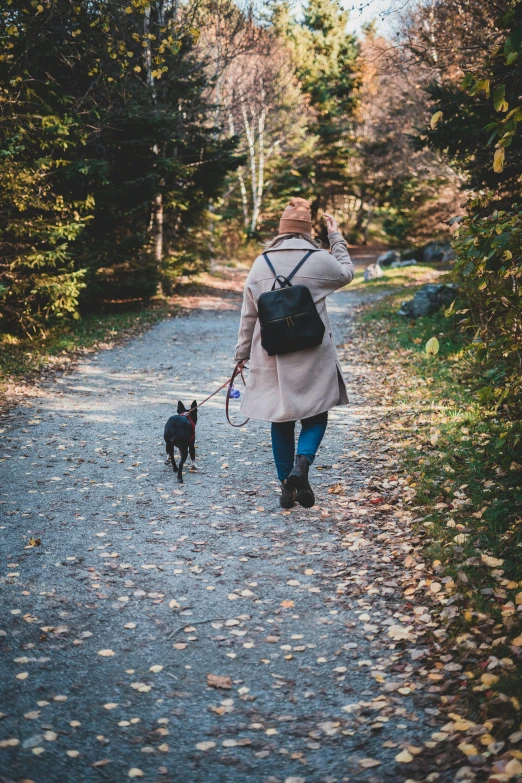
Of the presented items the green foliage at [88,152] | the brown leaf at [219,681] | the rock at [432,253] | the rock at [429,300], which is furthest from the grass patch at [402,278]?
the brown leaf at [219,681]

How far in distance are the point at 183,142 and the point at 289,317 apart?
586 inches

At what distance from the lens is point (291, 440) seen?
5355 mm

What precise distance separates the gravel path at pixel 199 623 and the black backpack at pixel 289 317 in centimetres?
152

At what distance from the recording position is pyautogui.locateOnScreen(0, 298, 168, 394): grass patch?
10844mm

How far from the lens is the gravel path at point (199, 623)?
2852 mm

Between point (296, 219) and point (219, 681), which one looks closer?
point (219, 681)

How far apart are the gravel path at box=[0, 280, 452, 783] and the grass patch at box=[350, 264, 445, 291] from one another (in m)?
17.0

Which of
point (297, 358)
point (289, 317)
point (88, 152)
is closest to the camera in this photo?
point (289, 317)

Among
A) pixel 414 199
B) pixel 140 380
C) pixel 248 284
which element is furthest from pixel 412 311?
pixel 414 199

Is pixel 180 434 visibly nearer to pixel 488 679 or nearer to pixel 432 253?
pixel 488 679

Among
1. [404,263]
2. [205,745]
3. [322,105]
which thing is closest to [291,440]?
[205,745]

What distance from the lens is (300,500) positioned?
17.3 feet

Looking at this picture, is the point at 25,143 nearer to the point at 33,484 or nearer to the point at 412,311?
the point at 33,484

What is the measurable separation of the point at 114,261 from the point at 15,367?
20.6 feet
